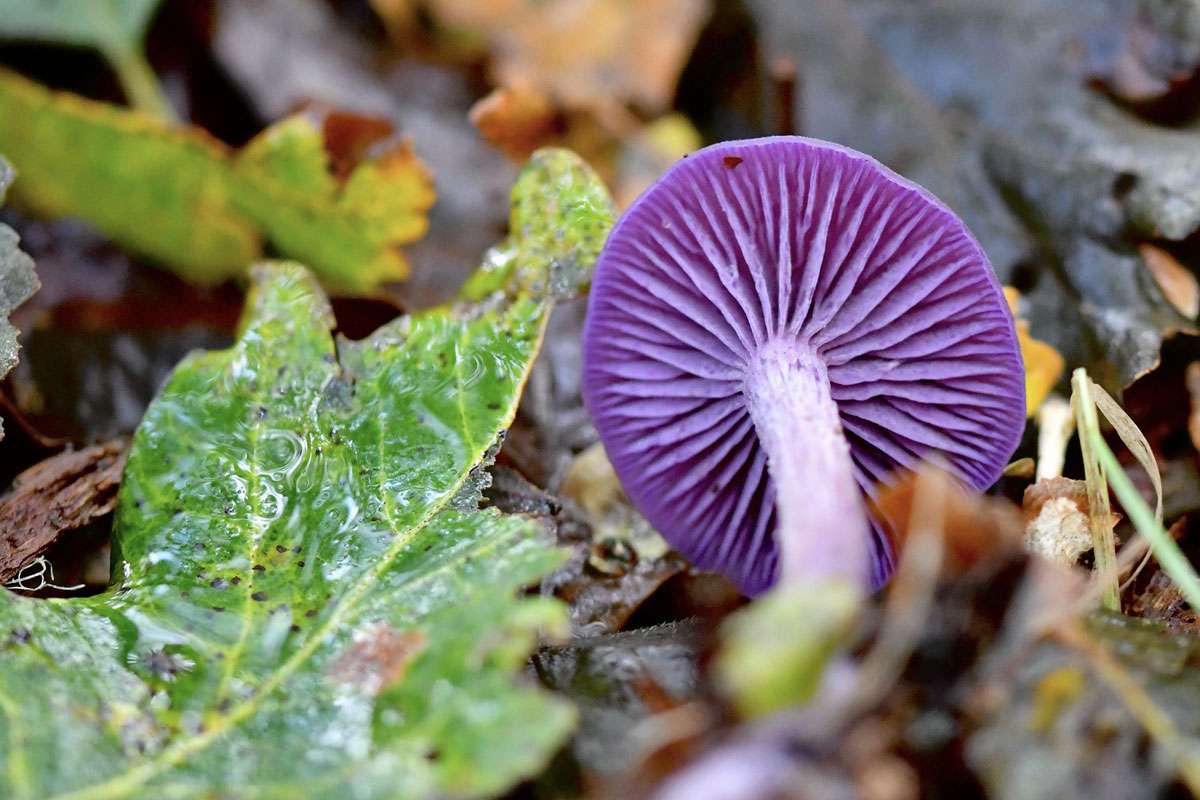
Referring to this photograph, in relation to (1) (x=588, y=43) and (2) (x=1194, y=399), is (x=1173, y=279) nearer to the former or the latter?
(2) (x=1194, y=399)

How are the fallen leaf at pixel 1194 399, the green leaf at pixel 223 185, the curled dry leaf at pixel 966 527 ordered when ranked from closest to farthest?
1. the curled dry leaf at pixel 966 527
2. the fallen leaf at pixel 1194 399
3. the green leaf at pixel 223 185

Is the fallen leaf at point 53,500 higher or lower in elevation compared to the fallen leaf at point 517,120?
lower

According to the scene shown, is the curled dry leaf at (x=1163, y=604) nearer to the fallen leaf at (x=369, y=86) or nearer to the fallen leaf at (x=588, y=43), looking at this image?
the fallen leaf at (x=369, y=86)

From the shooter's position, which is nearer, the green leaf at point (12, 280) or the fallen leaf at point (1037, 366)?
the green leaf at point (12, 280)

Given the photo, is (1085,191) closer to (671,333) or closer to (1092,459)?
(1092,459)

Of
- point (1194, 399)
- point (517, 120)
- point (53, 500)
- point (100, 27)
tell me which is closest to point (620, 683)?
point (53, 500)

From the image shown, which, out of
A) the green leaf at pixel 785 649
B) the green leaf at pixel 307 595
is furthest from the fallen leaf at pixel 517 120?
the green leaf at pixel 785 649
